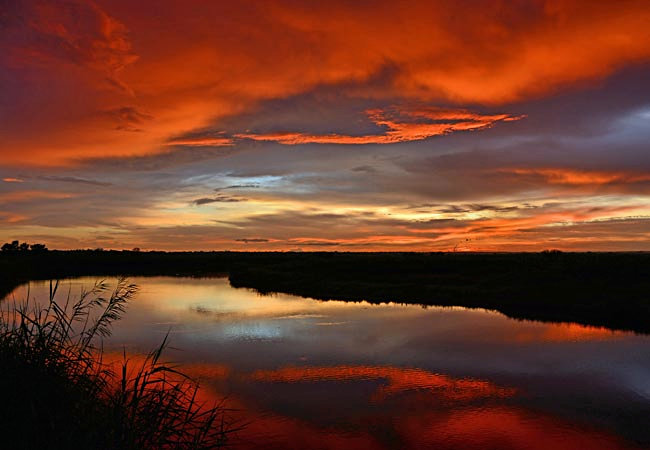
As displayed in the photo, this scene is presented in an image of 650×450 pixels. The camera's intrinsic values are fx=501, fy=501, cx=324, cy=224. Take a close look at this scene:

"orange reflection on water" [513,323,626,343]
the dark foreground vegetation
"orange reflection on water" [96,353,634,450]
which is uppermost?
the dark foreground vegetation

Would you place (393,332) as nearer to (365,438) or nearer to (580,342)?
(580,342)

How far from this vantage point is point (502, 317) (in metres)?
35.2

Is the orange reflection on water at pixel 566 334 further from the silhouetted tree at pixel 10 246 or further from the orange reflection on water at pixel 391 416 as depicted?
the silhouetted tree at pixel 10 246

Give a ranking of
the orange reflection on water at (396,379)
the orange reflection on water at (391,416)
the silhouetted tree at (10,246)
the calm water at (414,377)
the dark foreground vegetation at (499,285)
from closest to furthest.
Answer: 1. the orange reflection on water at (391,416)
2. the calm water at (414,377)
3. the orange reflection on water at (396,379)
4. the dark foreground vegetation at (499,285)
5. the silhouetted tree at (10,246)

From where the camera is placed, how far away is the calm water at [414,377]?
14547 millimetres

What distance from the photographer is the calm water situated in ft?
47.7

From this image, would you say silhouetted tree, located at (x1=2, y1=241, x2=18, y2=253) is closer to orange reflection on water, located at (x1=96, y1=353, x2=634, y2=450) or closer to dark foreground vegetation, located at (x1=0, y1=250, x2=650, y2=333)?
dark foreground vegetation, located at (x1=0, y1=250, x2=650, y2=333)

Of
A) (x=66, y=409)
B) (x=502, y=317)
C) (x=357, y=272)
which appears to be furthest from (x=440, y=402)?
(x=357, y=272)

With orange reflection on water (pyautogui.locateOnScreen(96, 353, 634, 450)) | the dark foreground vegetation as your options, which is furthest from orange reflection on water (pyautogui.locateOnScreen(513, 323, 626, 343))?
orange reflection on water (pyautogui.locateOnScreen(96, 353, 634, 450))

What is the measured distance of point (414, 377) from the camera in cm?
2023

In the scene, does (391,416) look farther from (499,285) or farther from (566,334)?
(499,285)

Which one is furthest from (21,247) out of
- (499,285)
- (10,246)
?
(499,285)

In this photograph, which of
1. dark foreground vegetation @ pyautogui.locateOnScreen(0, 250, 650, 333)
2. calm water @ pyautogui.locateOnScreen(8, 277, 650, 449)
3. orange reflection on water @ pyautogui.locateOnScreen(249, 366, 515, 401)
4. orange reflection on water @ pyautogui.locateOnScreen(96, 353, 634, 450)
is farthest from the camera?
dark foreground vegetation @ pyautogui.locateOnScreen(0, 250, 650, 333)

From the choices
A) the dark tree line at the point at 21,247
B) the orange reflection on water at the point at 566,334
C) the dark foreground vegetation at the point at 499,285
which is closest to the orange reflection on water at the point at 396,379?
the orange reflection on water at the point at 566,334
